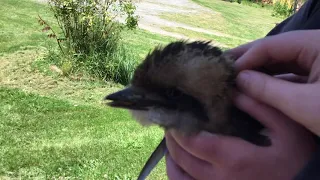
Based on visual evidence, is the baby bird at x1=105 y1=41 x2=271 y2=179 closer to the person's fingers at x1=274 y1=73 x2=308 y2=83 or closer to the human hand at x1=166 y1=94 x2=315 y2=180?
the human hand at x1=166 y1=94 x2=315 y2=180

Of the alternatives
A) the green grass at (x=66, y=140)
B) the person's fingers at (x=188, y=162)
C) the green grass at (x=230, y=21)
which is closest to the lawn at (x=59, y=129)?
the green grass at (x=66, y=140)

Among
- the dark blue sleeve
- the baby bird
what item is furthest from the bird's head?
the dark blue sleeve

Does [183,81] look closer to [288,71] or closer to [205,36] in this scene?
[288,71]

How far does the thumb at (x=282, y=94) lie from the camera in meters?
1.48

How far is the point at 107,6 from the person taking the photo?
10125 mm

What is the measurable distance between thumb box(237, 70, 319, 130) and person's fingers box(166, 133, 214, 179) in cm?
30

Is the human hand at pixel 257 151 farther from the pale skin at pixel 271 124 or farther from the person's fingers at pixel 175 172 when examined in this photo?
the person's fingers at pixel 175 172

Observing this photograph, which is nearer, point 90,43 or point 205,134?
point 205,134

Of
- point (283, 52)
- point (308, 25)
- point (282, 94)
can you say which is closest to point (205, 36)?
point (308, 25)

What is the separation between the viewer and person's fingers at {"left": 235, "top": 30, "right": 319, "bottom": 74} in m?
1.62

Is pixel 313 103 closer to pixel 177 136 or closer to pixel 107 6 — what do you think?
→ pixel 177 136

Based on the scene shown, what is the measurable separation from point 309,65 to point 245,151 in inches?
14.3

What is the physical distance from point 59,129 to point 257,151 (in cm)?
550

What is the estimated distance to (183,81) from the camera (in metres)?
1.78
